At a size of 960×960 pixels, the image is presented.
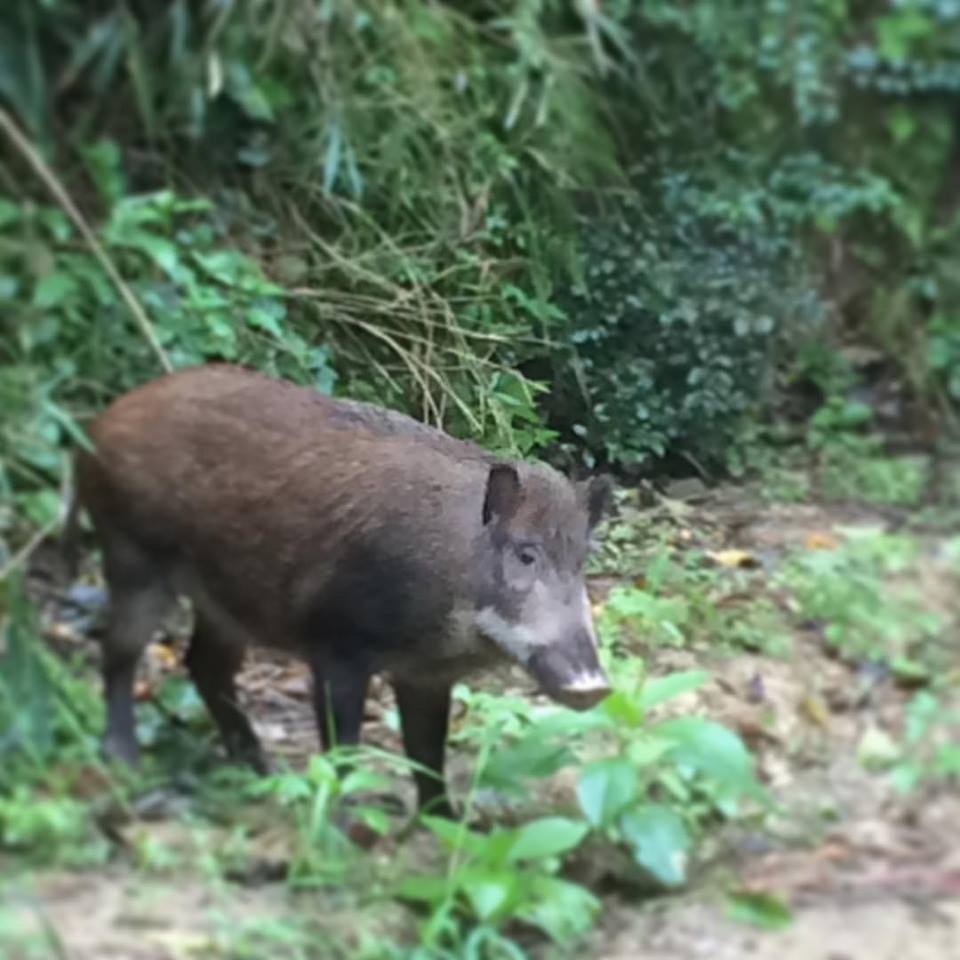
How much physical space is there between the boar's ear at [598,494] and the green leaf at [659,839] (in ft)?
1.02

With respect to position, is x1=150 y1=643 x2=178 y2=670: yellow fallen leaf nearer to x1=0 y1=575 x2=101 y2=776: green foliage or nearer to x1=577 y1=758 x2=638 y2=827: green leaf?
x1=0 y1=575 x2=101 y2=776: green foliage

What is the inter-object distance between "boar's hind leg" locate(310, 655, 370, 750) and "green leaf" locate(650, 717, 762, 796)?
0.32 m

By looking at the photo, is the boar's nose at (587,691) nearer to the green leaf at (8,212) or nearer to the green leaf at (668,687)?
the green leaf at (668,687)

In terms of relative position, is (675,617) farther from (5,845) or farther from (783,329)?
(5,845)

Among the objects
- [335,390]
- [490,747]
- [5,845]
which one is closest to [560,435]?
[335,390]

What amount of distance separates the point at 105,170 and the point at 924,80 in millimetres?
807

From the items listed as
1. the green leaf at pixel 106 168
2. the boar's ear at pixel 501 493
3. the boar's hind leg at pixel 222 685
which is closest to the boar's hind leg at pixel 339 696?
the boar's hind leg at pixel 222 685

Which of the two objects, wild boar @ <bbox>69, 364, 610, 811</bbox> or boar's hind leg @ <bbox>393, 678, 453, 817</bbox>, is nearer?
wild boar @ <bbox>69, 364, 610, 811</bbox>

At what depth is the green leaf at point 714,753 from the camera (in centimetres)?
160

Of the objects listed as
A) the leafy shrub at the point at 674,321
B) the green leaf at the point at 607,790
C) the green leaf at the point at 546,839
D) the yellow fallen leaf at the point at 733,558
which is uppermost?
the leafy shrub at the point at 674,321

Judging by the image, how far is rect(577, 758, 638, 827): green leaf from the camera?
1.60 meters

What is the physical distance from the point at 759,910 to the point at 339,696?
0.49 m

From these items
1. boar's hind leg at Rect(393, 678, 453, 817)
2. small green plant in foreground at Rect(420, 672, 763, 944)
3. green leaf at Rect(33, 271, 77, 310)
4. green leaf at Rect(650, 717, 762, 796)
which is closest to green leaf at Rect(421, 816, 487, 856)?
small green plant in foreground at Rect(420, 672, 763, 944)

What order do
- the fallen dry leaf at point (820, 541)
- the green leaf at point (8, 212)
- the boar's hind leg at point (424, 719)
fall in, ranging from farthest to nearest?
the boar's hind leg at point (424, 719) → the fallen dry leaf at point (820, 541) → the green leaf at point (8, 212)
